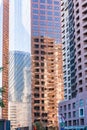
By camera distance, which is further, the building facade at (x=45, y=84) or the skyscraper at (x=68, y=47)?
the building facade at (x=45, y=84)

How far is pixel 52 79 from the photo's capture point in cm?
19612

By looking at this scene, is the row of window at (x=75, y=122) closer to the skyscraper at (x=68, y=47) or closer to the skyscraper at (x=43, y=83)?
the skyscraper at (x=68, y=47)

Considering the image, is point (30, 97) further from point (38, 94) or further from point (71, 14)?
point (71, 14)

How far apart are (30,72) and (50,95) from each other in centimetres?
1612

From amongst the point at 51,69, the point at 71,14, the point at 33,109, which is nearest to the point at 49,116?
the point at 33,109

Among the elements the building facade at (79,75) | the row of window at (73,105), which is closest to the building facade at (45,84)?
the row of window at (73,105)

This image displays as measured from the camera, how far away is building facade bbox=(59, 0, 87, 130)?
112062mm

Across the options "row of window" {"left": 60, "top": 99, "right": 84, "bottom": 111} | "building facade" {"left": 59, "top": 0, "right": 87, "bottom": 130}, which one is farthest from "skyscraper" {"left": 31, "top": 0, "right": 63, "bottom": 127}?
"building facade" {"left": 59, "top": 0, "right": 87, "bottom": 130}

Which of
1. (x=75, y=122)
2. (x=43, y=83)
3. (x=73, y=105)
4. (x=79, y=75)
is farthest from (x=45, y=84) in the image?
(x=79, y=75)

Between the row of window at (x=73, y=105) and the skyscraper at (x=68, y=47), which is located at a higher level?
the skyscraper at (x=68, y=47)

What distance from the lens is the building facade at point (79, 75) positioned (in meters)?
112

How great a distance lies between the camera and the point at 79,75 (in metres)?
117

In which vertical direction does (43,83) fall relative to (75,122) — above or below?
above

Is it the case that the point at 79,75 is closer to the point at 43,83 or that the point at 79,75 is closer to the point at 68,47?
the point at 68,47
